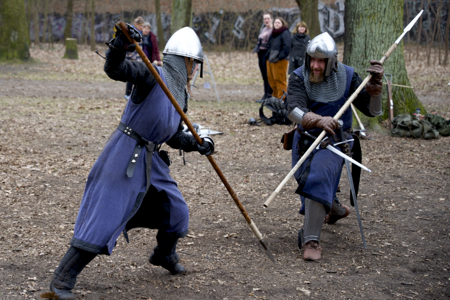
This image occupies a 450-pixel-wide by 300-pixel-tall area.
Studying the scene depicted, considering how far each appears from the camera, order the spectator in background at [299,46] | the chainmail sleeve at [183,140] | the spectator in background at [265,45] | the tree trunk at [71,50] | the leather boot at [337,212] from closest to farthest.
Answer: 1. the chainmail sleeve at [183,140]
2. the leather boot at [337,212]
3. the spectator in background at [299,46]
4. the spectator in background at [265,45]
5. the tree trunk at [71,50]

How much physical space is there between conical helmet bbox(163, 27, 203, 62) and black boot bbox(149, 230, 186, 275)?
45.1 inches

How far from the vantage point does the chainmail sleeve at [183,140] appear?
3.24m

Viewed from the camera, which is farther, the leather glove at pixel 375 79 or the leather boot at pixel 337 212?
the leather boot at pixel 337 212

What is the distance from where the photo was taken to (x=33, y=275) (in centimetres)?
329

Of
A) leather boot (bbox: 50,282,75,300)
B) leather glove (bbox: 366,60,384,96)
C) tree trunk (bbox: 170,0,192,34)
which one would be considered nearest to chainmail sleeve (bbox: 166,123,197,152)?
leather boot (bbox: 50,282,75,300)

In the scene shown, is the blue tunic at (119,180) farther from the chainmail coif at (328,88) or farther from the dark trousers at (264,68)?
the dark trousers at (264,68)

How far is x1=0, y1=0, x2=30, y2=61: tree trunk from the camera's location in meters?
15.6

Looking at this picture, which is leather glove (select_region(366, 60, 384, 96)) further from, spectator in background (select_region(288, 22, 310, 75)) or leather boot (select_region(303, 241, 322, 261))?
spectator in background (select_region(288, 22, 310, 75))

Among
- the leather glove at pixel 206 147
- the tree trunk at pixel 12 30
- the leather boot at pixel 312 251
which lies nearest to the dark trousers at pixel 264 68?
the leather boot at pixel 312 251

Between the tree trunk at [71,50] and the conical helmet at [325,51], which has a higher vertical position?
the conical helmet at [325,51]

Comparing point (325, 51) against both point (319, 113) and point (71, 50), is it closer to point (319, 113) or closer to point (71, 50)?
point (319, 113)

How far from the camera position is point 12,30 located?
15.8 meters

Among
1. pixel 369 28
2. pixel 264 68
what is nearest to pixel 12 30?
pixel 264 68

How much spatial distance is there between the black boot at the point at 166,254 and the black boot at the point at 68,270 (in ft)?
1.85
